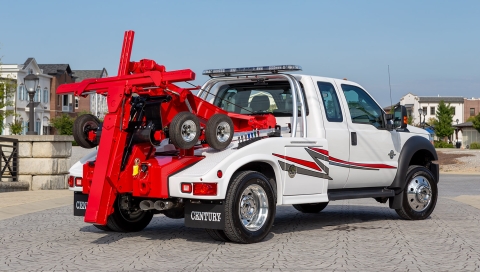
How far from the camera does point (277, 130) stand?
9.73 meters

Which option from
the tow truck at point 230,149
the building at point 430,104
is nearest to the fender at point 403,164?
the tow truck at point 230,149

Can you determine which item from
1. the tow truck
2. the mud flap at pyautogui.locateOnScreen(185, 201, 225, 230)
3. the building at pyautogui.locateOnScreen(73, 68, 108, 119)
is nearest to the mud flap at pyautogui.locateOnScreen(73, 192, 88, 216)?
the tow truck

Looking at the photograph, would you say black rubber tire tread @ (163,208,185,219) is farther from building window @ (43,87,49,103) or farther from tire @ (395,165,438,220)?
building window @ (43,87,49,103)

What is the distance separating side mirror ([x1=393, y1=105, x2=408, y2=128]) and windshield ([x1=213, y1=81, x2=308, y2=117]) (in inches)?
73.3

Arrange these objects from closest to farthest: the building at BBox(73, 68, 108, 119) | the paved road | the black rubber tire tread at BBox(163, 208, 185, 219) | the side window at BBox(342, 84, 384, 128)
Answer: the paved road → the black rubber tire tread at BBox(163, 208, 185, 219) → the side window at BBox(342, 84, 384, 128) → the building at BBox(73, 68, 108, 119)

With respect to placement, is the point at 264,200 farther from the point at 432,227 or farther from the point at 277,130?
the point at 432,227

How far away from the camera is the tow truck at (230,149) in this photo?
8477mm

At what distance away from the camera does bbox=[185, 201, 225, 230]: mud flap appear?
8398 millimetres

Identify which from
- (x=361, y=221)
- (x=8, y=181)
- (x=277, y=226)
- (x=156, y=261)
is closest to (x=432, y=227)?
(x=361, y=221)

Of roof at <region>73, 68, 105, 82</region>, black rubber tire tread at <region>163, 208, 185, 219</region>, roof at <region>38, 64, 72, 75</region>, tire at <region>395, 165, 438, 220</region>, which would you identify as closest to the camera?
black rubber tire tread at <region>163, 208, 185, 219</region>

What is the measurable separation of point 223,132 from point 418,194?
4.11 meters

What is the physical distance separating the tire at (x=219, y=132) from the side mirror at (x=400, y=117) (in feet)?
11.3

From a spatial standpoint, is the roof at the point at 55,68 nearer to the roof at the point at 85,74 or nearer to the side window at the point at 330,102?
the roof at the point at 85,74

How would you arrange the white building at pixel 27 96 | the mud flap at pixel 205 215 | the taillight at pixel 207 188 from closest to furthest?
the taillight at pixel 207 188 → the mud flap at pixel 205 215 → the white building at pixel 27 96
